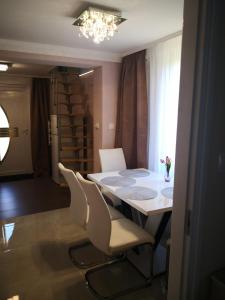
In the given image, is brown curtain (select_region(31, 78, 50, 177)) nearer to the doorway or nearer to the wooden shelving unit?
the doorway

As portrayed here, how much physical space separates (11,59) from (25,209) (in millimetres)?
2179

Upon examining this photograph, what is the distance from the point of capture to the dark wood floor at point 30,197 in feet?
11.8

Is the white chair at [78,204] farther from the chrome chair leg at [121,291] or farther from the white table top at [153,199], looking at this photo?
the white table top at [153,199]

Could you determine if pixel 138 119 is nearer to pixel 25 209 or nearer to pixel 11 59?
pixel 11 59

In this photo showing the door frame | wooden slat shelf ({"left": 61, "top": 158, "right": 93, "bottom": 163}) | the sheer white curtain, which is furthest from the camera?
wooden slat shelf ({"left": 61, "top": 158, "right": 93, "bottom": 163})

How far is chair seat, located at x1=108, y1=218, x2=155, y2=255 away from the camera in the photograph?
1811mm

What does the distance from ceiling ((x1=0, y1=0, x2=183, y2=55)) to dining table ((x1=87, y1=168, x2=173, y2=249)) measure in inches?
64.3

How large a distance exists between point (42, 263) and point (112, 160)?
62.6 inches

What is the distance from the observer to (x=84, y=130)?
15.2 feet

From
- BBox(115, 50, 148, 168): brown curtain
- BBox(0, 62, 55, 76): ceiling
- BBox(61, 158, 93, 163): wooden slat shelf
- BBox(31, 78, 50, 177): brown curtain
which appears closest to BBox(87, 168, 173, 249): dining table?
BBox(115, 50, 148, 168): brown curtain

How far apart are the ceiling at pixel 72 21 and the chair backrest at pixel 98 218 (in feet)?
4.96

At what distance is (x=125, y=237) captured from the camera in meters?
1.92

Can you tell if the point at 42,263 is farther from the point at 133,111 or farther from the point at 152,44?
the point at 152,44

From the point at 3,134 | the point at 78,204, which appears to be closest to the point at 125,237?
the point at 78,204
